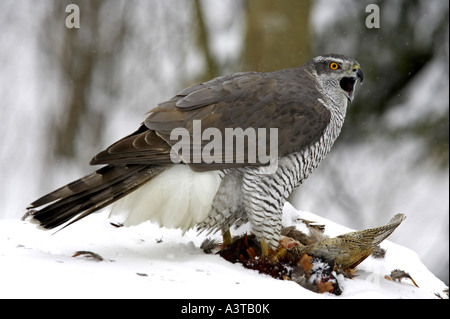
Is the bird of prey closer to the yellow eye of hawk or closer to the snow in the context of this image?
the snow

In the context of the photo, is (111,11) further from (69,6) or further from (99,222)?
(99,222)

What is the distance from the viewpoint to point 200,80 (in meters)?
6.00

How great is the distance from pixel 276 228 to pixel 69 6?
4.08 m

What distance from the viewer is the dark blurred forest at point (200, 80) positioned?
19.7 ft

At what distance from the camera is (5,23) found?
6359 mm

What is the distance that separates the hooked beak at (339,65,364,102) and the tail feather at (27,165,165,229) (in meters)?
1.50

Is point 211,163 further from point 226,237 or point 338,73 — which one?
point 338,73

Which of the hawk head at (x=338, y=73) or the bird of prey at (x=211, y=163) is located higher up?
the hawk head at (x=338, y=73)

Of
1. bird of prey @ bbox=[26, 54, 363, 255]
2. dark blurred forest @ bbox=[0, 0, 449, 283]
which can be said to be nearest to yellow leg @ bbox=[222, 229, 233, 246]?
bird of prey @ bbox=[26, 54, 363, 255]

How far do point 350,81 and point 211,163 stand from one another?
128 cm
